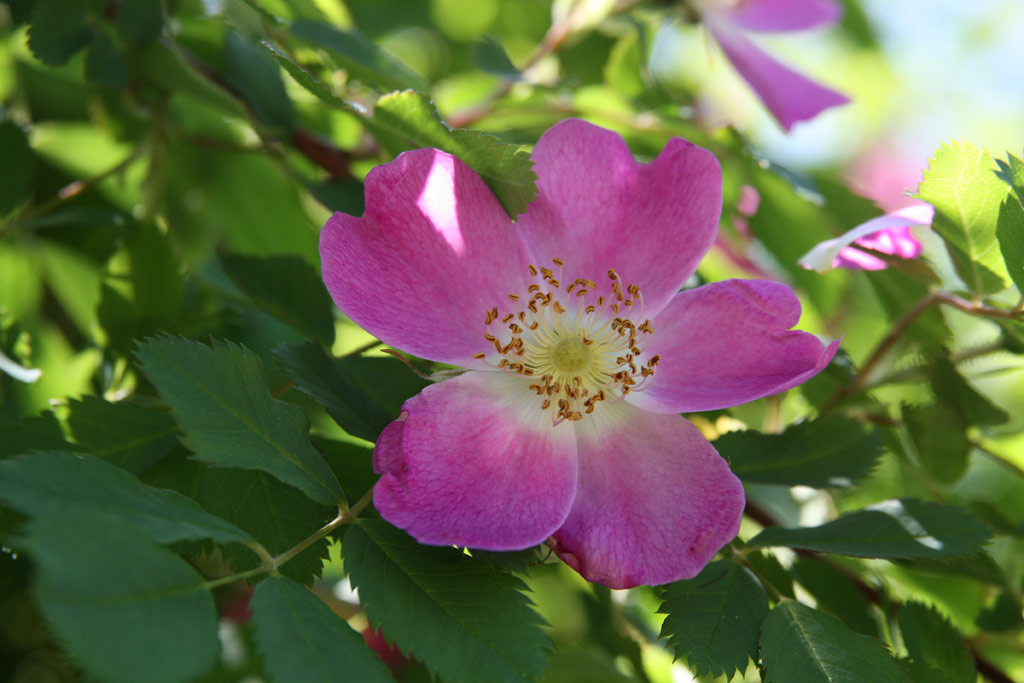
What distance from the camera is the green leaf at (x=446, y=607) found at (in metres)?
0.60

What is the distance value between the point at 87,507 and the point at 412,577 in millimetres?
233

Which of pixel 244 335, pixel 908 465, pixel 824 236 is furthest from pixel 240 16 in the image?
pixel 908 465

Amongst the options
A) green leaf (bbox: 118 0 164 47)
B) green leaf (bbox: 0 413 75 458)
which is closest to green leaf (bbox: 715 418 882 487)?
green leaf (bbox: 0 413 75 458)

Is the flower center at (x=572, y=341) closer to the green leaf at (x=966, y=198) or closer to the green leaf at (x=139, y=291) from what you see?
the green leaf at (x=966, y=198)

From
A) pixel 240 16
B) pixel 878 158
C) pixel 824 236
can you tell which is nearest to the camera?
pixel 240 16

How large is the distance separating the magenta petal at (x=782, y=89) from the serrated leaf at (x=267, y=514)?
866mm

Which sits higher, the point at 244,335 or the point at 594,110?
the point at 594,110

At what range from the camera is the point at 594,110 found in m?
1.20

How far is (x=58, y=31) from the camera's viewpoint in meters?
0.93

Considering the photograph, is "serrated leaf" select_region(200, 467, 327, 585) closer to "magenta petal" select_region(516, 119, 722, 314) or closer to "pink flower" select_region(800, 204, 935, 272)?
"magenta petal" select_region(516, 119, 722, 314)

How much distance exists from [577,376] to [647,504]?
0.57 feet

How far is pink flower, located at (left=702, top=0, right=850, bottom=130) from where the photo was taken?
1.20m

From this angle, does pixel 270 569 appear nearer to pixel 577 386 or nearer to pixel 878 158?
pixel 577 386

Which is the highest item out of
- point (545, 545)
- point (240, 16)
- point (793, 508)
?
point (240, 16)
